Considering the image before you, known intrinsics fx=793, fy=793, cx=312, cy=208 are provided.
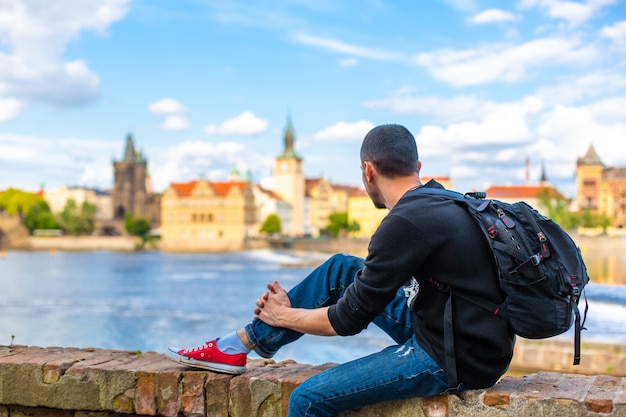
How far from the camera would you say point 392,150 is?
2.97 metres

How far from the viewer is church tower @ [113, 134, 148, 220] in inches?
5379

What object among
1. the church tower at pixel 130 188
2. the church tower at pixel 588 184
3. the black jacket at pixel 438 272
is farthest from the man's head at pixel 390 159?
the church tower at pixel 130 188

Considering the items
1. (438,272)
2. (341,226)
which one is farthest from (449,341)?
(341,226)

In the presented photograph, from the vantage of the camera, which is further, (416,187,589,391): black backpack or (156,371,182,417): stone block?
(156,371,182,417): stone block

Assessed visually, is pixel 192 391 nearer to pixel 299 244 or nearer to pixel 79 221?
pixel 299 244

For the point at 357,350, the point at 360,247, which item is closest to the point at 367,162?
the point at 357,350

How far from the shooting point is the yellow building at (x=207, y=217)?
11469 centimetres

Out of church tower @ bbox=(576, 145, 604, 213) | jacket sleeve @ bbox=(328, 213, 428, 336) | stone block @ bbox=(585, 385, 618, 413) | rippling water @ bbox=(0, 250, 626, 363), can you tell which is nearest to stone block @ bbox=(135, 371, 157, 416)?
jacket sleeve @ bbox=(328, 213, 428, 336)

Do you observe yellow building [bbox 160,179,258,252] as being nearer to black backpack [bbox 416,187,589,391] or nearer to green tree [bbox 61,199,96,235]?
green tree [bbox 61,199,96,235]

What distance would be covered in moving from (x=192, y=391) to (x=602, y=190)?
12043 cm

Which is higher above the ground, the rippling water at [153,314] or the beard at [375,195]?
the beard at [375,195]

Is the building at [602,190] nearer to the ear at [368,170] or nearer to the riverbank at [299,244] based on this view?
the riverbank at [299,244]

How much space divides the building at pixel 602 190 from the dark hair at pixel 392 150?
115 metres

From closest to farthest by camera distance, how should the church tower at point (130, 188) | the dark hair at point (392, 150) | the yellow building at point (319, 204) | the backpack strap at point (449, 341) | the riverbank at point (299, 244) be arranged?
the backpack strap at point (449, 341) → the dark hair at point (392, 150) → the riverbank at point (299, 244) → the yellow building at point (319, 204) → the church tower at point (130, 188)
